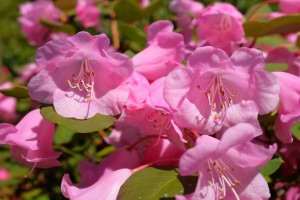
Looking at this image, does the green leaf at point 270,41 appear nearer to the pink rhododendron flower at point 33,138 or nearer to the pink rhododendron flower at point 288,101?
the pink rhododendron flower at point 288,101

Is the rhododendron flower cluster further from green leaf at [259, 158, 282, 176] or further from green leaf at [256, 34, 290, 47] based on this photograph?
green leaf at [256, 34, 290, 47]

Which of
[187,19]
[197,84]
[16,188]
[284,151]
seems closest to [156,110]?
[197,84]

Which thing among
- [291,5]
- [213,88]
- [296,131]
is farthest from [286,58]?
[213,88]

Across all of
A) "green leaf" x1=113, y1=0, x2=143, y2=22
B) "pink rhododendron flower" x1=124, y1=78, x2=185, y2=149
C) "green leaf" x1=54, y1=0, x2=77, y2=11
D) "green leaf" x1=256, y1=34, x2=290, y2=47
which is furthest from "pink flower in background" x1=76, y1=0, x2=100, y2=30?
"pink rhododendron flower" x1=124, y1=78, x2=185, y2=149

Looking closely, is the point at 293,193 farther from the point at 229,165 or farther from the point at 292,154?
the point at 229,165

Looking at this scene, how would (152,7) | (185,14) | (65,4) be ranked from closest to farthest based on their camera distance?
(185,14), (152,7), (65,4)

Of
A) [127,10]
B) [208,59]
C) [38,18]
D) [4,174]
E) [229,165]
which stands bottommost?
[4,174]
